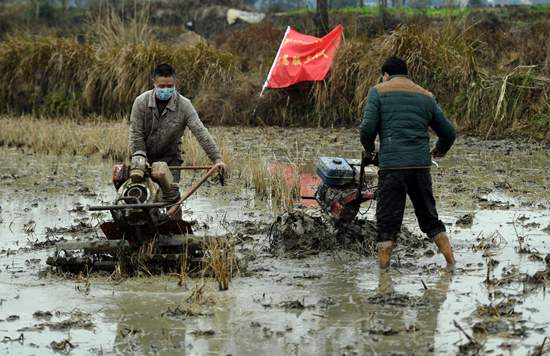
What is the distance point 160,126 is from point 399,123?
2.03 metres

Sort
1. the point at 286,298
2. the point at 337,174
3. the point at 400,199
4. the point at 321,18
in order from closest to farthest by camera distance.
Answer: the point at 286,298 → the point at 400,199 → the point at 337,174 → the point at 321,18

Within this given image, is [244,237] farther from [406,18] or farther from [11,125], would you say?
[406,18]

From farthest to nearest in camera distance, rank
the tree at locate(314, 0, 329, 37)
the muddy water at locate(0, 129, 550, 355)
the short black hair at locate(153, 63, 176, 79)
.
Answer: the tree at locate(314, 0, 329, 37), the short black hair at locate(153, 63, 176, 79), the muddy water at locate(0, 129, 550, 355)

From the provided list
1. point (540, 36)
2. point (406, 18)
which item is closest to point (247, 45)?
point (406, 18)

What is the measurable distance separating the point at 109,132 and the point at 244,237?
8.15 metres

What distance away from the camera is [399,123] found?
851cm

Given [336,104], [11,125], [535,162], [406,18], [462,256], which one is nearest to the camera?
[462,256]

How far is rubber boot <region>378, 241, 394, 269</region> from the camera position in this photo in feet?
28.4

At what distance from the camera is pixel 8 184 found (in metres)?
13.9

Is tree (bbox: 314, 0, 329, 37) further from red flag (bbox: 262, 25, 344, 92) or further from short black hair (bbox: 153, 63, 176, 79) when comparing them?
short black hair (bbox: 153, 63, 176, 79)

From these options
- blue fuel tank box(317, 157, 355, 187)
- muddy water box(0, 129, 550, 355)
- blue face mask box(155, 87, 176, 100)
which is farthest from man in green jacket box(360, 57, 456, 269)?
blue face mask box(155, 87, 176, 100)

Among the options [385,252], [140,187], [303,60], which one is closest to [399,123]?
[385,252]

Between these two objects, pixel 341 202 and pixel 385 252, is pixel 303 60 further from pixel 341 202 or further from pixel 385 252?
pixel 385 252

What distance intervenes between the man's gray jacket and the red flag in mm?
12533
